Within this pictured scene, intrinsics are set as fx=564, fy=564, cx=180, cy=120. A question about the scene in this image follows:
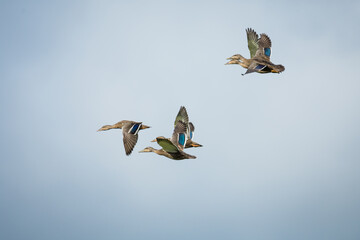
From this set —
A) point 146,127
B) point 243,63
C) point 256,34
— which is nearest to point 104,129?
point 146,127

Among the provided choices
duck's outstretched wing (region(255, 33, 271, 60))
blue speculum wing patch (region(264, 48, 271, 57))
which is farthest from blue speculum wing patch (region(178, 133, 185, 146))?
blue speculum wing patch (region(264, 48, 271, 57))

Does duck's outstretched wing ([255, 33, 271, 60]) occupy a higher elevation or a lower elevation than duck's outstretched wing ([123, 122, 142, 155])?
higher

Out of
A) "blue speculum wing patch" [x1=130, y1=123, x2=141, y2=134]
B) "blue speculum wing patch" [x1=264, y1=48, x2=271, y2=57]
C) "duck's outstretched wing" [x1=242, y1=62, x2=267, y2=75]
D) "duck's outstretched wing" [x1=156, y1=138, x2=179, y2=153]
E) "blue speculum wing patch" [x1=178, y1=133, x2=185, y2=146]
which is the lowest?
"duck's outstretched wing" [x1=156, y1=138, x2=179, y2=153]

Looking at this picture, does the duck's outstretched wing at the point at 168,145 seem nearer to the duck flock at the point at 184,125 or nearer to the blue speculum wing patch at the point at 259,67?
the duck flock at the point at 184,125

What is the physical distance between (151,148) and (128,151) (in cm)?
260

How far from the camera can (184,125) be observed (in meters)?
28.7

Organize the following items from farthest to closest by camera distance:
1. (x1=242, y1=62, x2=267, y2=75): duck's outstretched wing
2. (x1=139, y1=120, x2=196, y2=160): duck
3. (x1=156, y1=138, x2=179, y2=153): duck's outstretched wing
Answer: (x1=242, y1=62, x2=267, y2=75): duck's outstretched wing < (x1=139, y1=120, x2=196, y2=160): duck < (x1=156, y1=138, x2=179, y2=153): duck's outstretched wing

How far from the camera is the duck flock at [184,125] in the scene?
2680 centimetres

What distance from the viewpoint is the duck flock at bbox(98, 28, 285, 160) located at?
26.8 meters

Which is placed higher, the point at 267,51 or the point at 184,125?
the point at 267,51

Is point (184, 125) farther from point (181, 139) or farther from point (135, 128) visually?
point (135, 128)

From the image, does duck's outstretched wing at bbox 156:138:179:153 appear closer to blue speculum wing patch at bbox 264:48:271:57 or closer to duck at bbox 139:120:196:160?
duck at bbox 139:120:196:160

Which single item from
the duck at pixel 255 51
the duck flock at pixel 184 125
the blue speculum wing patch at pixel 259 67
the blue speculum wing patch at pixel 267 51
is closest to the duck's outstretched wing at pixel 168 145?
the duck flock at pixel 184 125

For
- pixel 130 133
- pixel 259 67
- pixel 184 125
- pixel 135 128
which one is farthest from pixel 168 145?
pixel 259 67
